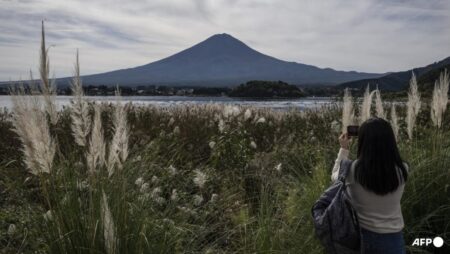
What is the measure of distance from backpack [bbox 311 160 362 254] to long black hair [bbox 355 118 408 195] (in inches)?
5.7

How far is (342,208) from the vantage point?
3336 mm

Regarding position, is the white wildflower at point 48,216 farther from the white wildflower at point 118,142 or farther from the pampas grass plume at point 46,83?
the pampas grass plume at point 46,83

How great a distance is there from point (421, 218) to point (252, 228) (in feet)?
4.99

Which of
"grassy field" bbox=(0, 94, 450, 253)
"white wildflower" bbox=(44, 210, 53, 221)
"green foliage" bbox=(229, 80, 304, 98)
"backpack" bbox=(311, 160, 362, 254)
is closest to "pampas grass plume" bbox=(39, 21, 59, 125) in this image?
"grassy field" bbox=(0, 94, 450, 253)

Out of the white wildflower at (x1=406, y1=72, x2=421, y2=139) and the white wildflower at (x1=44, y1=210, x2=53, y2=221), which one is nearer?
the white wildflower at (x1=44, y1=210, x2=53, y2=221)

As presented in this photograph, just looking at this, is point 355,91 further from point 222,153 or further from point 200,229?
point 200,229

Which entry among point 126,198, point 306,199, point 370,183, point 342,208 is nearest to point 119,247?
point 126,198

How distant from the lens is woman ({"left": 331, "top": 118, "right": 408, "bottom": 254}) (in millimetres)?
3336

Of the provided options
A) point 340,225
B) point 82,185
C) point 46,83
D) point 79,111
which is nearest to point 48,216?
point 82,185

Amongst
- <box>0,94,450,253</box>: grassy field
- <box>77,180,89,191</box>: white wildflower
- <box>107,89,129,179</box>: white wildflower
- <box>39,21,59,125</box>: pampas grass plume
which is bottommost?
<box>0,94,450,253</box>: grassy field

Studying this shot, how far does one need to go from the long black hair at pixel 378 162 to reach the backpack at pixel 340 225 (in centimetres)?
14

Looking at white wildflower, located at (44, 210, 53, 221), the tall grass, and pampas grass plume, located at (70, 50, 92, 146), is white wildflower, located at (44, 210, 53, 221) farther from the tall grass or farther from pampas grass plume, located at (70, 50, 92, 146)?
pampas grass plume, located at (70, 50, 92, 146)

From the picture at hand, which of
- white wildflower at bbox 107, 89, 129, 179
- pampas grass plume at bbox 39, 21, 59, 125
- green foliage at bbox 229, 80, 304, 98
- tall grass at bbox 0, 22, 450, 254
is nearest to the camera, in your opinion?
tall grass at bbox 0, 22, 450, 254

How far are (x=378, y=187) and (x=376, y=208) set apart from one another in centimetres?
17
